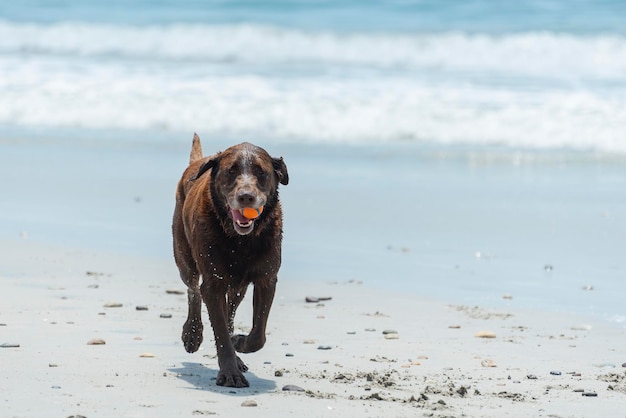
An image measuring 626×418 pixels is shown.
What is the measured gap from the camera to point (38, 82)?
19453mm

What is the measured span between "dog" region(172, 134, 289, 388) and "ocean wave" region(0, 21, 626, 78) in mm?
16023

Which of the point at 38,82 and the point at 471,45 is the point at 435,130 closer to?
the point at 38,82

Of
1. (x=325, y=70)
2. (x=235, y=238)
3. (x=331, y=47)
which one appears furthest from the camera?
(x=331, y=47)

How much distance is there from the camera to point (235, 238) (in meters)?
5.23

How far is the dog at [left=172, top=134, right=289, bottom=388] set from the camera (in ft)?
16.8

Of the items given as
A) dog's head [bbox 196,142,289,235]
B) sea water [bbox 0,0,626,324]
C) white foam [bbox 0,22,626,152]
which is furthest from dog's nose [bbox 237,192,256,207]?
white foam [bbox 0,22,626,152]

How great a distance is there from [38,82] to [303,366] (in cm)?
1479

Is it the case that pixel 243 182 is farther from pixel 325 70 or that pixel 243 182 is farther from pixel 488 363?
pixel 325 70

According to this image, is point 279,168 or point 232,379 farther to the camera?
point 279,168

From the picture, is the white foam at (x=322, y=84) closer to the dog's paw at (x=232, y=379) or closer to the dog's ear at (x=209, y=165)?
the dog's ear at (x=209, y=165)

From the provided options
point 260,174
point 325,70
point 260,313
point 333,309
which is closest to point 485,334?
point 333,309

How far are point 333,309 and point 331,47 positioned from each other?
1835 cm

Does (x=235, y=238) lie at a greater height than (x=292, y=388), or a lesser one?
greater

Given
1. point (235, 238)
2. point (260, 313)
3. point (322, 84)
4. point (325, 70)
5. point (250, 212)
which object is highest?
point (325, 70)
